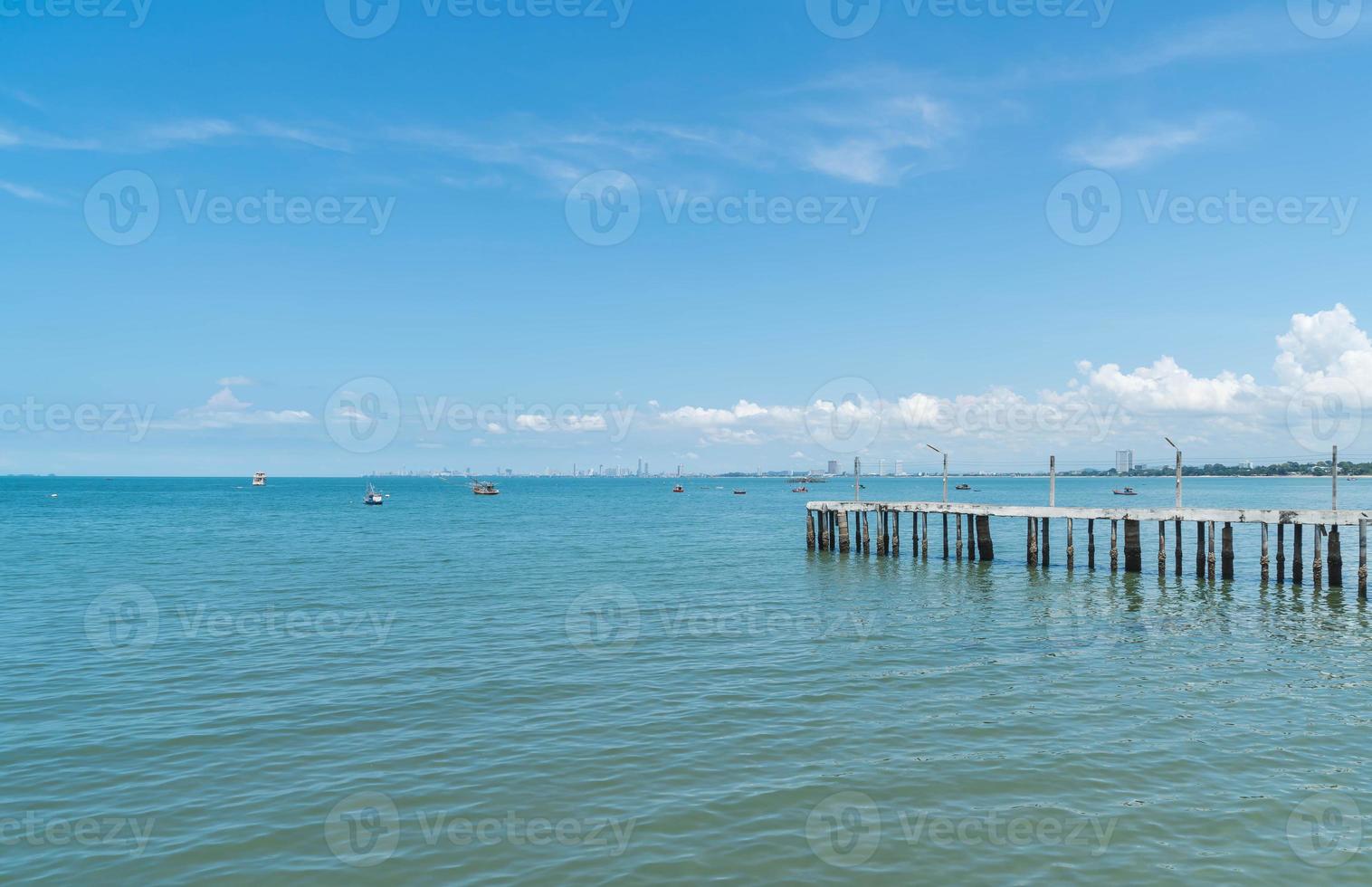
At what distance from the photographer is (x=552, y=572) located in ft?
124

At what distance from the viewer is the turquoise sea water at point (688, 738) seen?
9.84 metres

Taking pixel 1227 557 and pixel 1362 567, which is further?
pixel 1227 557

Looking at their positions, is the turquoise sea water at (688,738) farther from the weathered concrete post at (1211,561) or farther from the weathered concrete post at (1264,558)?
the weathered concrete post at (1211,561)

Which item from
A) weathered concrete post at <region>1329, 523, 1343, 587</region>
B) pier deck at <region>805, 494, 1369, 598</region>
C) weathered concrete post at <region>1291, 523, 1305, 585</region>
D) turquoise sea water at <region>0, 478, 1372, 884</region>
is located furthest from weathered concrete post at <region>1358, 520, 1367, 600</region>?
weathered concrete post at <region>1291, 523, 1305, 585</region>

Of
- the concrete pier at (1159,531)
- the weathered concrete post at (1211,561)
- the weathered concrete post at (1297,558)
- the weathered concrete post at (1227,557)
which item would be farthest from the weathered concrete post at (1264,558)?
the weathered concrete post at (1211,561)

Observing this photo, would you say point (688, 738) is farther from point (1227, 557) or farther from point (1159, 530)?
point (1227, 557)

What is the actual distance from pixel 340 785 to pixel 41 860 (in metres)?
3.39

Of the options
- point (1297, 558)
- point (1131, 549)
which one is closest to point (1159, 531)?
point (1131, 549)

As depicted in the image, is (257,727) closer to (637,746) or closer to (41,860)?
(41,860)

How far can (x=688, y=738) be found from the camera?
1375 centimetres

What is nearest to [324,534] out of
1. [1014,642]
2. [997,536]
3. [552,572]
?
[552,572]

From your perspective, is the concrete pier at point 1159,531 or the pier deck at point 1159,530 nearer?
the pier deck at point 1159,530

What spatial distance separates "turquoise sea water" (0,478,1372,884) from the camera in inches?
387

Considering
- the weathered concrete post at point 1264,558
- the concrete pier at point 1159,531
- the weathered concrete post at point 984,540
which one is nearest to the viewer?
the concrete pier at point 1159,531
